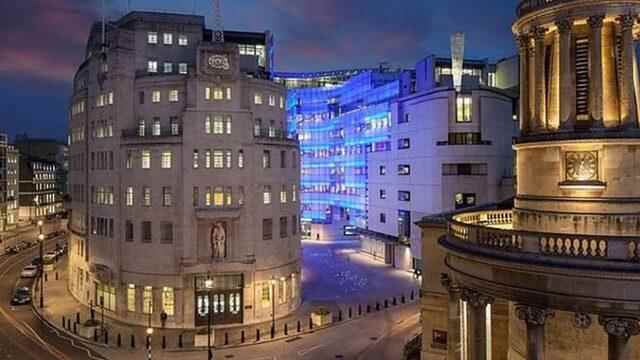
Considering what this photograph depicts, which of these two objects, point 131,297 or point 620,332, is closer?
point 620,332

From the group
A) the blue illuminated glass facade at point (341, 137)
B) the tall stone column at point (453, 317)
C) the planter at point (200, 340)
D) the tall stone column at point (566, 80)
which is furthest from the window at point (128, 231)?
the tall stone column at point (566, 80)

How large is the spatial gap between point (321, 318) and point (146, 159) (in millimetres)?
24169

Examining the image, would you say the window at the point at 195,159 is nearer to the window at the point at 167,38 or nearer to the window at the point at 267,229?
the window at the point at 267,229

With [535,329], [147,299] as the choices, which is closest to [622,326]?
[535,329]

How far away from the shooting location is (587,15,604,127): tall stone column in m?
24.7

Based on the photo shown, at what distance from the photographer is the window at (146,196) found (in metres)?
58.9

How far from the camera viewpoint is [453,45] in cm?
8506

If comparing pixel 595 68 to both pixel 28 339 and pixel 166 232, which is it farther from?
pixel 28 339

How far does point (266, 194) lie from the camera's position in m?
61.4

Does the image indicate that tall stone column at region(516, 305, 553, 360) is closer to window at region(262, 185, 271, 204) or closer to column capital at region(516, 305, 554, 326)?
column capital at region(516, 305, 554, 326)

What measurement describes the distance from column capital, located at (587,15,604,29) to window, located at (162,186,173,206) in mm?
43397

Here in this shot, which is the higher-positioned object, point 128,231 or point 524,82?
point 524,82

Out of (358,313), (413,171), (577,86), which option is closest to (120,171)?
(358,313)

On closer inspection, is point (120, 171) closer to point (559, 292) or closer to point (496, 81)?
point (559, 292)
